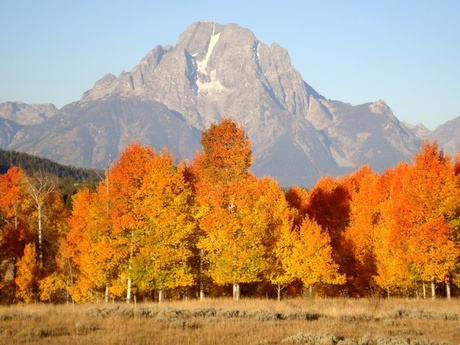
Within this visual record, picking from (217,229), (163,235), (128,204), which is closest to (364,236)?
(217,229)

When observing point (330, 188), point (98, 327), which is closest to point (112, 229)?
point (98, 327)

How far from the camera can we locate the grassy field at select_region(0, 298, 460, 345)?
1862cm

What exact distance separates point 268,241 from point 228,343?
26.7 meters

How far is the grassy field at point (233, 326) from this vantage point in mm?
18625

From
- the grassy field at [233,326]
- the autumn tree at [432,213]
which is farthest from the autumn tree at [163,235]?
the autumn tree at [432,213]

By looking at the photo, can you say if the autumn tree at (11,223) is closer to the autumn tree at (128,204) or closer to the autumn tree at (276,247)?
the autumn tree at (128,204)

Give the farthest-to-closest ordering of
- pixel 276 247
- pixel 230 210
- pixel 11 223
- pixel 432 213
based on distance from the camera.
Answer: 1. pixel 11 223
2. pixel 276 247
3. pixel 432 213
4. pixel 230 210

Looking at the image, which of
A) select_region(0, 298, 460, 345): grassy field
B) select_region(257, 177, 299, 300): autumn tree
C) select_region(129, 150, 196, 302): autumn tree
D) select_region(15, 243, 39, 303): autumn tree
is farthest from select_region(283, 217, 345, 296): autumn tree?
select_region(15, 243, 39, 303): autumn tree

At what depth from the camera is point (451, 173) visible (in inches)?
1596

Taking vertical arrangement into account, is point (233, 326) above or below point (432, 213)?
below

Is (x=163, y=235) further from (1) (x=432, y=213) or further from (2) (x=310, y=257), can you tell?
(1) (x=432, y=213)

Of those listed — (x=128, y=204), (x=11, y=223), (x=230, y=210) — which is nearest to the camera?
(x=230, y=210)

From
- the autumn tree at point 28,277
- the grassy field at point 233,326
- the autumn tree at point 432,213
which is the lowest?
the grassy field at point 233,326

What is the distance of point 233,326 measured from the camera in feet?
70.5
